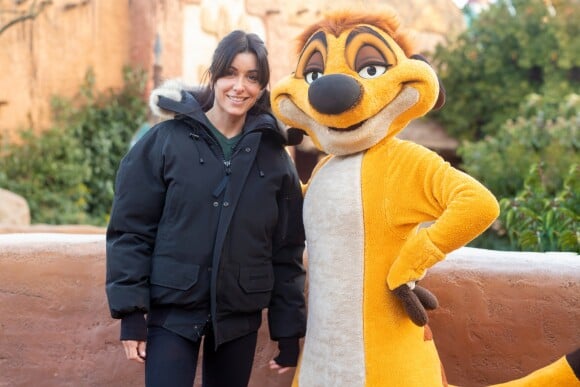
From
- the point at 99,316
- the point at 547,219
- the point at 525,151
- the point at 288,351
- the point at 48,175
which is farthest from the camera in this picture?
the point at 48,175

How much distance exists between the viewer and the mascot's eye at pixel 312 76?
2273mm

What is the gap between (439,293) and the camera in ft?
8.78

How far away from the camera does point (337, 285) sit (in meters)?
2.15

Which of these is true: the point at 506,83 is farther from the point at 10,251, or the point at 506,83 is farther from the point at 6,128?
the point at 10,251

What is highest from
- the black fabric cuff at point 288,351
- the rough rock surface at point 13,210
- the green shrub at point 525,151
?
the green shrub at point 525,151

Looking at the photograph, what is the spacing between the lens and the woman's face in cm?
231

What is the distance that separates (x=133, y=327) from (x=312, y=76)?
92cm

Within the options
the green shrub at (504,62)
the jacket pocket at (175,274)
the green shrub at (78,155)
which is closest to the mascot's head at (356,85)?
the jacket pocket at (175,274)

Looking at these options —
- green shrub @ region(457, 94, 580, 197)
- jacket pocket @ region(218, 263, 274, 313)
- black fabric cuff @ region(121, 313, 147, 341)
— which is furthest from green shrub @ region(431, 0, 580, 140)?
black fabric cuff @ region(121, 313, 147, 341)

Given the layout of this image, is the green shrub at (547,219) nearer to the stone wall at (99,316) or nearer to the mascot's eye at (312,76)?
the stone wall at (99,316)

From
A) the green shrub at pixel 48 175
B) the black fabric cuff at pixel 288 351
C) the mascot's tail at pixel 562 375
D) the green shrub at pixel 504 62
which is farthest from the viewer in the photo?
the green shrub at pixel 504 62

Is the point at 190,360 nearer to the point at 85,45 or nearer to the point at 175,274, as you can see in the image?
the point at 175,274

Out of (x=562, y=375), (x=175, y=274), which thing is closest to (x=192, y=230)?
(x=175, y=274)

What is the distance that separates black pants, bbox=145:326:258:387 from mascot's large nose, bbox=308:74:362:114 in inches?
29.8
